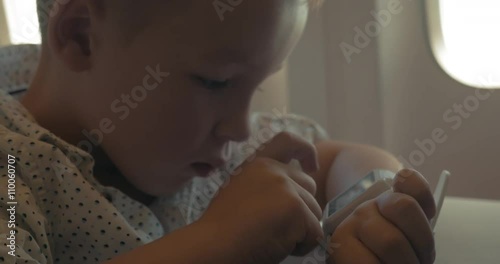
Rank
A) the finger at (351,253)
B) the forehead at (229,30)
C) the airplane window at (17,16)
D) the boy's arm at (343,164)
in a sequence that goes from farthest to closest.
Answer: the airplane window at (17,16) → the boy's arm at (343,164) → the forehead at (229,30) → the finger at (351,253)

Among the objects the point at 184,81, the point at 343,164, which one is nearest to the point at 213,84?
the point at 184,81

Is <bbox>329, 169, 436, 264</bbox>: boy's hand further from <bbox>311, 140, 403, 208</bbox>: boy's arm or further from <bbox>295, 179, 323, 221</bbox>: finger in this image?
<bbox>311, 140, 403, 208</bbox>: boy's arm

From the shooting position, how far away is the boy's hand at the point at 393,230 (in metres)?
0.39

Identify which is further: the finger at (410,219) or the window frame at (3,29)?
the window frame at (3,29)

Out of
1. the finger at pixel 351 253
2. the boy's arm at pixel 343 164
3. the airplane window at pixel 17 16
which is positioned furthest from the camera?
the airplane window at pixel 17 16

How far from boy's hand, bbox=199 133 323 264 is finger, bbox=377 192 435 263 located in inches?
1.9

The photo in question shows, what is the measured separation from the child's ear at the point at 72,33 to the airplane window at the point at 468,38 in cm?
45

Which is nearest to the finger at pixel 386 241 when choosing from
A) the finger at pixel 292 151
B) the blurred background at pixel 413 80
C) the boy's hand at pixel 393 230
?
the boy's hand at pixel 393 230

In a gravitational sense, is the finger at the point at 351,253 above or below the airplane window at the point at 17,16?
below

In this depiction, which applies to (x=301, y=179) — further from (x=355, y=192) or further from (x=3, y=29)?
(x=3, y=29)

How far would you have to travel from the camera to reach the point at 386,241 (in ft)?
1.26

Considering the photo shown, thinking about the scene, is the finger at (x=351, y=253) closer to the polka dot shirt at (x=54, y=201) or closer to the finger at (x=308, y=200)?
the finger at (x=308, y=200)

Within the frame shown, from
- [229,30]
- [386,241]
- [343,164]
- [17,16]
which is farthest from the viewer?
[17,16]

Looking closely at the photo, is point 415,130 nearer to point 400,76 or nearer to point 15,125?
point 400,76
